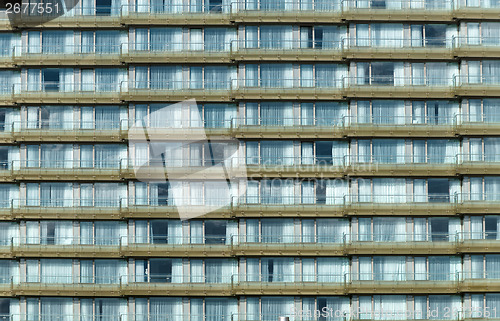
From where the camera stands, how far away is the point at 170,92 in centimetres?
7038

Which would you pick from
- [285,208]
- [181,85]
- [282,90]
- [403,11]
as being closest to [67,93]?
[181,85]

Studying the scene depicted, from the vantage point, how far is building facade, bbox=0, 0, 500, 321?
6894 centimetres

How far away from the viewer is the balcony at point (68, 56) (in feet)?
234

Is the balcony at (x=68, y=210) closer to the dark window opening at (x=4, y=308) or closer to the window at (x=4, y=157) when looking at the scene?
the window at (x=4, y=157)

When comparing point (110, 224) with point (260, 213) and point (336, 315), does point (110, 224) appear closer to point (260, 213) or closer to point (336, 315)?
point (260, 213)

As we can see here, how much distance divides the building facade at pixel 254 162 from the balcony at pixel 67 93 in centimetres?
13

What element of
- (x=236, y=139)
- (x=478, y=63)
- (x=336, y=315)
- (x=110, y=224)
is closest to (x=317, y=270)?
(x=336, y=315)

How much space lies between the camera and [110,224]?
231ft

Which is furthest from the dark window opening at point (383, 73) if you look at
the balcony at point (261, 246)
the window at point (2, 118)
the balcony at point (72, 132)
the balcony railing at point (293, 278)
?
the window at point (2, 118)

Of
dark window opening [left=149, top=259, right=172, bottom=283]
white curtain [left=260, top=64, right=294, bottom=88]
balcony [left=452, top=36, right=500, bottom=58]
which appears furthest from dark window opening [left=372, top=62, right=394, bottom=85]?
dark window opening [left=149, top=259, right=172, bottom=283]

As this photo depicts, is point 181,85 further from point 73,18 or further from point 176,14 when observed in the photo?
point 73,18

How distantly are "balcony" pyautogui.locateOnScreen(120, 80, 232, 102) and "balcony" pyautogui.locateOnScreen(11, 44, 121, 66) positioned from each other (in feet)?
9.97

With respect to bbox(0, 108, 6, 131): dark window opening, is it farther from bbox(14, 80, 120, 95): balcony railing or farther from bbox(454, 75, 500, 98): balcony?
bbox(454, 75, 500, 98): balcony

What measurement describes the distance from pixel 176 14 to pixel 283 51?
9.96 metres
